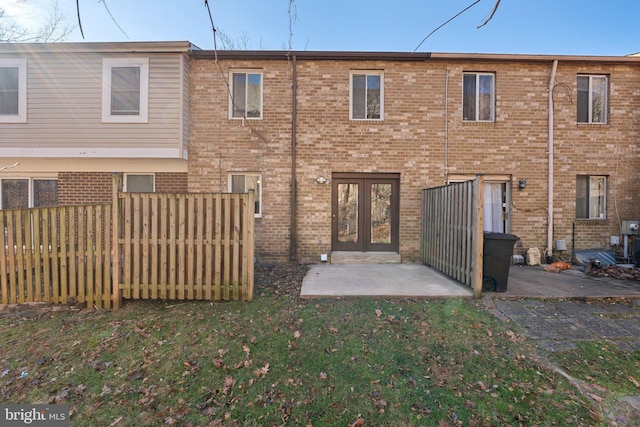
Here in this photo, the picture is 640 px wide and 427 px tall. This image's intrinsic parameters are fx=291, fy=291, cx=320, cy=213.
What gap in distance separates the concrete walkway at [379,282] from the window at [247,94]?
4706 millimetres

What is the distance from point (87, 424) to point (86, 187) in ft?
25.4

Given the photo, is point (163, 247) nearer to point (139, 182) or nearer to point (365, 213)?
point (139, 182)

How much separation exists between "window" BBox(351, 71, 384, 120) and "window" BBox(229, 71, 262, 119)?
106 inches

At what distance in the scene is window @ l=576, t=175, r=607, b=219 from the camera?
27.3 feet

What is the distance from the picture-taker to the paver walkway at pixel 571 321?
3.82 m

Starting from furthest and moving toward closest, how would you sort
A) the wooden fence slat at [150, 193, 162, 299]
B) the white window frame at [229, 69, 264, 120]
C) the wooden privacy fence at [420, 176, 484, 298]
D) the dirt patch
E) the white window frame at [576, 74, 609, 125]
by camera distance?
the white window frame at [576, 74, 609, 125]
the white window frame at [229, 69, 264, 120]
the dirt patch
the wooden privacy fence at [420, 176, 484, 298]
the wooden fence slat at [150, 193, 162, 299]

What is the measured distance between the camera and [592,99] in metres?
8.27

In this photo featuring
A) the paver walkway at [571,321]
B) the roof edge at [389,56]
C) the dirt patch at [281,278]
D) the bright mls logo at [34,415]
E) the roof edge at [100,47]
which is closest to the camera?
the bright mls logo at [34,415]

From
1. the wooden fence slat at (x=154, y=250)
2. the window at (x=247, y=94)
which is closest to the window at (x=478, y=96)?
the window at (x=247, y=94)

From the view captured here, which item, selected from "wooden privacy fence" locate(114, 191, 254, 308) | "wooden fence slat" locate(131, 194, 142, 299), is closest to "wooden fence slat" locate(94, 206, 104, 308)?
"wooden privacy fence" locate(114, 191, 254, 308)

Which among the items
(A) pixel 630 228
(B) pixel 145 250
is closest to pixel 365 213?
(B) pixel 145 250

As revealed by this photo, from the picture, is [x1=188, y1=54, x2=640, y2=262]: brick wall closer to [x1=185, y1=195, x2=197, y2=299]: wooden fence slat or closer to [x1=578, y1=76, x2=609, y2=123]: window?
[x1=578, y1=76, x2=609, y2=123]: window

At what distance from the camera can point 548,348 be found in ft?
11.8

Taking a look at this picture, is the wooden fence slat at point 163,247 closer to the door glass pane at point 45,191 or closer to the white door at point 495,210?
the door glass pane at point 45,191
